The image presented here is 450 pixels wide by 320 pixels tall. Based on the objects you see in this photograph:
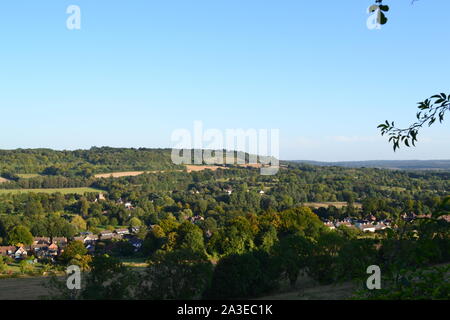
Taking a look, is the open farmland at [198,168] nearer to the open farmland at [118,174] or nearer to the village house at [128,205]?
the open farmland at [118,174]

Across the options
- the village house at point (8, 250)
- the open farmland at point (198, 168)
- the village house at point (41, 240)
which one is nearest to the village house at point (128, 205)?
the village house at point (41, 240)

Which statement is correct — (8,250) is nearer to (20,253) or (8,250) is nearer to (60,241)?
(20,253)

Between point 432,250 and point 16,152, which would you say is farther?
point 16,152

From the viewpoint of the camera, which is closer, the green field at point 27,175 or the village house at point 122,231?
the village house at point 122,231

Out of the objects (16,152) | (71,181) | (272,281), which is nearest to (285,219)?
(272,281)

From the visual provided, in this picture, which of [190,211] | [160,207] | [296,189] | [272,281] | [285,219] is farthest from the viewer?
[296,189]
